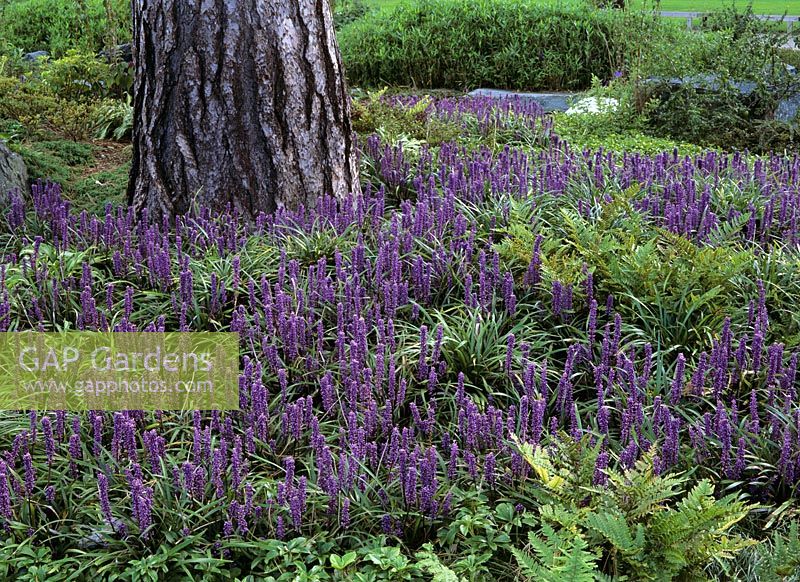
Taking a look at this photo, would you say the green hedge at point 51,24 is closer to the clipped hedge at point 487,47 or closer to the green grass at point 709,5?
the clipped hedge at point 487,47

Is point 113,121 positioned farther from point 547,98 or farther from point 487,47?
point 487,47

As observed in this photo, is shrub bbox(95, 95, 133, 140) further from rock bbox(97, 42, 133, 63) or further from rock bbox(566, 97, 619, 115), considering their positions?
rock bbox(566, 97, 619, 115)

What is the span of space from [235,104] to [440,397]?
7.39ft

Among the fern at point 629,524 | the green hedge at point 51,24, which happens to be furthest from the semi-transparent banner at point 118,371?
the green hedge at point 51,24

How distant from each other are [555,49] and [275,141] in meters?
8.20

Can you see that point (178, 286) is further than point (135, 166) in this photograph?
No

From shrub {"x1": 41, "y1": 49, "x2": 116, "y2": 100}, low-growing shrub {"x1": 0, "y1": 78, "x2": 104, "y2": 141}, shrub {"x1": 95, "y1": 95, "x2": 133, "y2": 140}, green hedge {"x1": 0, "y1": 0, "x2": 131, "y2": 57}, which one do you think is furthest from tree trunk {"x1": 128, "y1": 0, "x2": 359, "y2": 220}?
green hedge {"x1": 0, "y1": 0, "x2": 131, "y2": 57}

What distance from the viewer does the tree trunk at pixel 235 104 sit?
4.93 meters

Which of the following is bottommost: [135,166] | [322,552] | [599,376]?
[322,552]

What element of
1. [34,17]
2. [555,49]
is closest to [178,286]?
[555,49]

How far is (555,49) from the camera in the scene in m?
12.3

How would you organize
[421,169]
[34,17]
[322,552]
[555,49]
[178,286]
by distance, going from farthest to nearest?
[34,17] → [555,49] → [421,169] → [178,286] → [322,552]

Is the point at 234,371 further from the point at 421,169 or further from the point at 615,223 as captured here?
the point at 421,169

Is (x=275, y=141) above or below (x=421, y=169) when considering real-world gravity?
above
